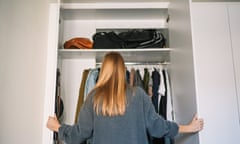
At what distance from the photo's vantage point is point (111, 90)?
4.36 feet

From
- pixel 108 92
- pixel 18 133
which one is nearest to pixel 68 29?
pixel 18 133

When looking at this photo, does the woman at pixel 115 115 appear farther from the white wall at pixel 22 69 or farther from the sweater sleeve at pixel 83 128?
the white wall at pixel 22 69

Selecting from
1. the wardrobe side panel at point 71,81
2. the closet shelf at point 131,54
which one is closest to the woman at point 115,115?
the closet shelf at point 131,54

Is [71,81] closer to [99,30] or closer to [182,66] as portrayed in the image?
[99,30]

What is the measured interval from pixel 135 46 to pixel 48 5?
812 millimetres

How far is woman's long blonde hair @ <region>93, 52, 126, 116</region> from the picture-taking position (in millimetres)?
→ 1308

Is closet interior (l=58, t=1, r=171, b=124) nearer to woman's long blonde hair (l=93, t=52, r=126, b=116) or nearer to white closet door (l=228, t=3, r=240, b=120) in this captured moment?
white closet door (l=228, t=3, r=240, b=120)

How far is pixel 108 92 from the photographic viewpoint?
1.33 metres

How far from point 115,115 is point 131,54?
1112mm

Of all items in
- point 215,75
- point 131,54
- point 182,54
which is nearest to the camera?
point 182,54

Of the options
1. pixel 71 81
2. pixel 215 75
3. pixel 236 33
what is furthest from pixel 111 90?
pixel 236 33

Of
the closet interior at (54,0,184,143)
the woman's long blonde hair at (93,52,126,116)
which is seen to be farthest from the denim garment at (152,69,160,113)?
the woman's long blonde hair at (93,52,126,116)

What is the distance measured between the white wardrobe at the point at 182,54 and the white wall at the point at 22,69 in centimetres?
8

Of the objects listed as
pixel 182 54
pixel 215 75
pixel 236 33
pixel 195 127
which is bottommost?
pixel 195 127
